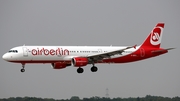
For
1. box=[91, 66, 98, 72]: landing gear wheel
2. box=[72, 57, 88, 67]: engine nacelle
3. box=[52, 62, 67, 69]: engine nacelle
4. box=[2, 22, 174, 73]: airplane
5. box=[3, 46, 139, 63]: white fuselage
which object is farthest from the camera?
box=[91, 66, 98, 72]: landing gear wheel

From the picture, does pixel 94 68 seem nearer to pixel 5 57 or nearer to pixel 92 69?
pixel 92 69

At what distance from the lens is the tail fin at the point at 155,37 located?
10256cm

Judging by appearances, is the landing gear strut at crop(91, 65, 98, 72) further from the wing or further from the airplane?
the wing

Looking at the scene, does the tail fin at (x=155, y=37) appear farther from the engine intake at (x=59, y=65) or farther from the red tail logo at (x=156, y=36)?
the engine intake at (x=59, y=65)

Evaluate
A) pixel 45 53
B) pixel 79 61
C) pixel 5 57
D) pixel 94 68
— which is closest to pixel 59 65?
pixel 45 53

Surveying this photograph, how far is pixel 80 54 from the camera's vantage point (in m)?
95.4

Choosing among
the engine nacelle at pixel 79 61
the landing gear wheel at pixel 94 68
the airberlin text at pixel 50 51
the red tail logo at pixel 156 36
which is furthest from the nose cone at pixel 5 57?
the red tail logo at pixel 156 36

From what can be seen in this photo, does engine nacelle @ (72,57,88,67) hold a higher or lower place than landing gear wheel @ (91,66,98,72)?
higher

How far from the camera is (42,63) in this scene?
93.4 meters

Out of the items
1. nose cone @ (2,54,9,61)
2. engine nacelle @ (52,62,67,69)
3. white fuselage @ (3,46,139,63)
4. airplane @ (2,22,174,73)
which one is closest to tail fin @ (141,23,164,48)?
airplane @ (2,22,174,73)

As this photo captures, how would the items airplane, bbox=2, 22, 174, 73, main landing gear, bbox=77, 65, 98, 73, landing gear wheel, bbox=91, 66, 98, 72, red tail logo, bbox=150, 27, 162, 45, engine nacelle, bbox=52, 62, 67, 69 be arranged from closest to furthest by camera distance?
1. airplane, bbox=2, 22, 174, 73
2. engine nacelle, bbox=52, 62, 67, 69
3. main landing gear, bbox=77, 65, 98, 73
4. landing gear wheel, bbox=91, 66, 98, 72
5. red tail logo, bbox=150, 27, 162, 45

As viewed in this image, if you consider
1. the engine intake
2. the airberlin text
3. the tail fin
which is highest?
the tail fin

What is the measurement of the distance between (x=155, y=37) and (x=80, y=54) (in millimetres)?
16801

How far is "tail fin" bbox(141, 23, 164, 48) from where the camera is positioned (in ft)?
336
